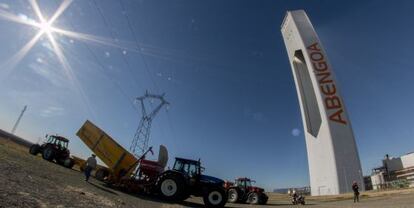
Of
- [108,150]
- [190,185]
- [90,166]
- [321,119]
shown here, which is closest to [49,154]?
[108,150]

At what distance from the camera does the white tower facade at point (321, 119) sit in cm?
4112

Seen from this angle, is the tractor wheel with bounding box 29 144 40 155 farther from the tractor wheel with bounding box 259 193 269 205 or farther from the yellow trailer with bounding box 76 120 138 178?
the tractor wheel with bounding box 259 193 269 205

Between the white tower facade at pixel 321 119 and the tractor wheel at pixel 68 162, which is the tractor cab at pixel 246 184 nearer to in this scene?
the tractor wheel at pixel 68 162

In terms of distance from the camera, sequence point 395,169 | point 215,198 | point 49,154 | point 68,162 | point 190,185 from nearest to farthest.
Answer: point 215,198 < point 190,185 < point 49,154 < point 68,162 < point 395,169

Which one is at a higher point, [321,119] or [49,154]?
[321,119]

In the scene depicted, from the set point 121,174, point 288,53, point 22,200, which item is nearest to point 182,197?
point 121,174

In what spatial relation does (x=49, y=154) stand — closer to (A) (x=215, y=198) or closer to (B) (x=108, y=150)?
(B) (x=108, y=150)

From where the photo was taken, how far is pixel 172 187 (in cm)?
1332

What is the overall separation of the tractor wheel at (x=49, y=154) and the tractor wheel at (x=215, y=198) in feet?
48.3

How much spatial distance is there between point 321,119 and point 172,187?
42.5m

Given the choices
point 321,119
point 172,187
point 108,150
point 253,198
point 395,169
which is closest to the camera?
point 172,187

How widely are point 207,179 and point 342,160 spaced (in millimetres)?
34839

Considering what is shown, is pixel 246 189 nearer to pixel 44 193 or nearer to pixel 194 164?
pixel 194 164

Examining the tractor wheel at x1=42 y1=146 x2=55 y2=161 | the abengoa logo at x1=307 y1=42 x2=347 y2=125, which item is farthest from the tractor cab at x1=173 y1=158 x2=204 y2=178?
the abengoa logo at x1=307 y1=42 x2=347 y2=125
